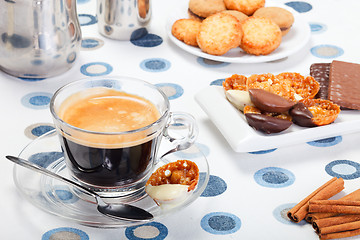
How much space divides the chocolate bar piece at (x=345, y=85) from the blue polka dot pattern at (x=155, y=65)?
0.43 meters

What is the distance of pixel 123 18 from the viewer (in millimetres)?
1509

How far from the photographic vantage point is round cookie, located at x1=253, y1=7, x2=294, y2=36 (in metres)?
1.54

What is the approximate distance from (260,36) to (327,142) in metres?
0.40

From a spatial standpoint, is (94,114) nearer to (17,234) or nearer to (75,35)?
(17,234)

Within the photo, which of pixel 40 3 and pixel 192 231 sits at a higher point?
pixel 40 3

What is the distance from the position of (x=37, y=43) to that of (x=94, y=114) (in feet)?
1.17

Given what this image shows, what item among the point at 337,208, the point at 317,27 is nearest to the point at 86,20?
the point at 317,27

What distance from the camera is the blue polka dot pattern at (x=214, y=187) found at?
101 cm

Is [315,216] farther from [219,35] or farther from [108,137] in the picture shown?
[219,35]

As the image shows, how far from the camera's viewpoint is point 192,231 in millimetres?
923

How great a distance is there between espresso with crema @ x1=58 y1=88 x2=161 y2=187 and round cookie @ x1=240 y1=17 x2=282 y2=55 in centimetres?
50

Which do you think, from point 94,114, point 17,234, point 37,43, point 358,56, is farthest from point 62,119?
point 358,56

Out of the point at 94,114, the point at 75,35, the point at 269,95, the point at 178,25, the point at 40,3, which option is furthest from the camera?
the point at 178,25

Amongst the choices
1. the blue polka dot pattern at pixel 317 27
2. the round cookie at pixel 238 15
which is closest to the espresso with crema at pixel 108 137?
the round cookie at pixel 238 15
